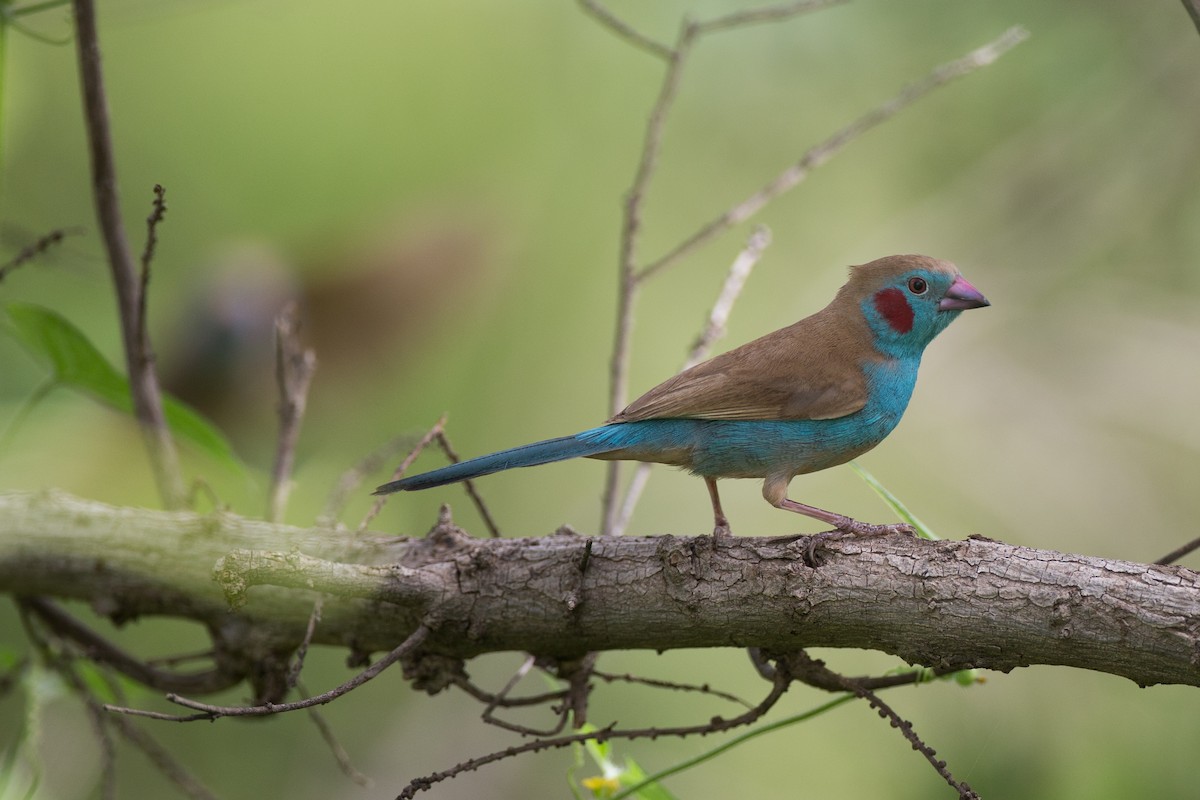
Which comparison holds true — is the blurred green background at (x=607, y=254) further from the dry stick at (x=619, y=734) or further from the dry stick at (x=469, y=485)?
the dry stick at (x=619, y=734)

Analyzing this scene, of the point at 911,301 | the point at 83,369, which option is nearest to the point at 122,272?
the point at 83,369

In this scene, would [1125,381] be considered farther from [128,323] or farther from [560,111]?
[128,323]

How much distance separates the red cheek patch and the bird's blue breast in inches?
11.8

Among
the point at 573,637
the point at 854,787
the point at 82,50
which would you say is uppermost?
the point at 82,50

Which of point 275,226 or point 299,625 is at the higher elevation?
point 275,226

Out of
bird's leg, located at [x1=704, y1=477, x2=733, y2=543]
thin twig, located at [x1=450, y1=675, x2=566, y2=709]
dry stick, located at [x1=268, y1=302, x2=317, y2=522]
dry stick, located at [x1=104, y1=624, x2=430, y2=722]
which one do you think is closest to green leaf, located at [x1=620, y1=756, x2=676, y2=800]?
thin twig, located at [x1=450, y1=675, x2=566, y2=709]

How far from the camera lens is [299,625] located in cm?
279

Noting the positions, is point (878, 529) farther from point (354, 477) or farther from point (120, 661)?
point (120, 661)

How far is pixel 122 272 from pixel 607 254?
3389 millimetres

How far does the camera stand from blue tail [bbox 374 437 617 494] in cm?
254

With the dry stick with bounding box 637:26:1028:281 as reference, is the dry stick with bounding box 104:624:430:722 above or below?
below

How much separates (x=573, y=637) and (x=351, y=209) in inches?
168

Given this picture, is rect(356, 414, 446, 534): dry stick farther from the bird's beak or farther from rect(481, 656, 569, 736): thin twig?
the bird's beak

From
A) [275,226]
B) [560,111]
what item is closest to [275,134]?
[275,226]
